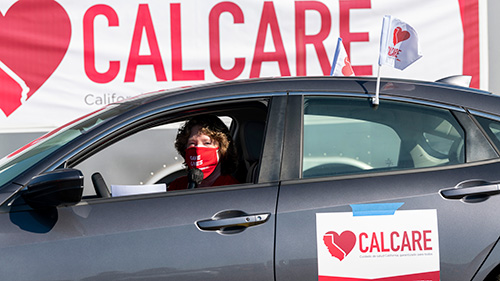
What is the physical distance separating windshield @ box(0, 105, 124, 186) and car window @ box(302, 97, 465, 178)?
869 millimetres

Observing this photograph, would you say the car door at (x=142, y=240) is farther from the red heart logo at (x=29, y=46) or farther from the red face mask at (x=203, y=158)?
the red heart logo at (x=29, y=46)

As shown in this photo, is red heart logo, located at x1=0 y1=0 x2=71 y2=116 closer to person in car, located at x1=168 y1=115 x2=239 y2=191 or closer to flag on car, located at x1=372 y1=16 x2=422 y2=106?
person in car, located at x1=168 y1=115 x2=239 y2=191

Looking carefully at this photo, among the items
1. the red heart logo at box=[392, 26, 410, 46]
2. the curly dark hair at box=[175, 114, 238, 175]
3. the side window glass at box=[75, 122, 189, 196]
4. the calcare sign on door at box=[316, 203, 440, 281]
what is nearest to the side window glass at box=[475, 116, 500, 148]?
the calcare sign on door at box=[316, 203, 440, 281]

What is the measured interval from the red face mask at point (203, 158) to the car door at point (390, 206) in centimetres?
67

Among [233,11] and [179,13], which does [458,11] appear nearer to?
[233,11]

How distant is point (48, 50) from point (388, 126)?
3922 mm

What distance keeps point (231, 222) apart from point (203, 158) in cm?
82

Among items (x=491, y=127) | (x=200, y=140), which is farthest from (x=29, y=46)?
(x=491, y=127)

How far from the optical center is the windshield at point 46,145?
2.77 m

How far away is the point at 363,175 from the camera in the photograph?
2748mm

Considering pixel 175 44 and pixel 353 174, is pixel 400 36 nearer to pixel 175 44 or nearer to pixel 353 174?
pixel 353 174

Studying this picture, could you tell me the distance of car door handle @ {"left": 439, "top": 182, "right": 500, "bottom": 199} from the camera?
105 inches

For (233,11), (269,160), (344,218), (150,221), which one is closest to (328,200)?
(344,218)

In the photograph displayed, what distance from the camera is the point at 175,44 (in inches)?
233
